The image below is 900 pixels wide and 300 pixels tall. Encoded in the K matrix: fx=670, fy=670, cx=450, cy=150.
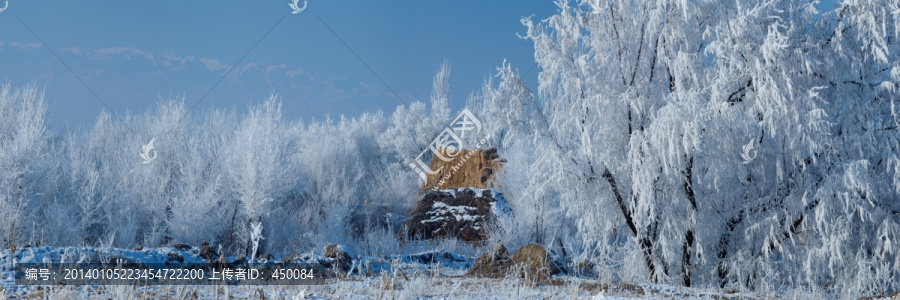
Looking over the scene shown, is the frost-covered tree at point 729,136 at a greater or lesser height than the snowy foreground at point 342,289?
greater

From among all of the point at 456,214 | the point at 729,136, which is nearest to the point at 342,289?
the point at 729,136

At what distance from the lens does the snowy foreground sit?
4312 mm

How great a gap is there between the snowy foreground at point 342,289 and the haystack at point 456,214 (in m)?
7.82

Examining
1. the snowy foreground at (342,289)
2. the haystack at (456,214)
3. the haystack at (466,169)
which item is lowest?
the snowy foreground at (342,289)

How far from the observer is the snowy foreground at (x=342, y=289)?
14.1 ft

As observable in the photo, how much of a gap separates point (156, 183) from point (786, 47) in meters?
14.3

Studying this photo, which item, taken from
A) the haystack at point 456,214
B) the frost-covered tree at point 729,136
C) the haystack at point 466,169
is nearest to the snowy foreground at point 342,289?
the frost-covered tree at point 729,136

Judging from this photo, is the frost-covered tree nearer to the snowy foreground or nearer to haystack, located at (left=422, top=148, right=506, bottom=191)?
the snowy foreground

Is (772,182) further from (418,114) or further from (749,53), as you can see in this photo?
(418,114)

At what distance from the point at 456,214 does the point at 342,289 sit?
39.9 ft

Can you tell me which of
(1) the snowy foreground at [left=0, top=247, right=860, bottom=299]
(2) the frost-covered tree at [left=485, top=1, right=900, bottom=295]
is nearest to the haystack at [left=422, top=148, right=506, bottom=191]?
(2) the frost-covered tree at [left=485, top=1, right=900, bottom=295]

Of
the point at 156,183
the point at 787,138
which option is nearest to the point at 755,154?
the point at 787,138

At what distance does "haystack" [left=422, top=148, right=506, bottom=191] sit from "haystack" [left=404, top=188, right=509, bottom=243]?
4922mm

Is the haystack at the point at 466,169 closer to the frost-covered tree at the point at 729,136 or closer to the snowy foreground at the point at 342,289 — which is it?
the frost-covered tree at the point at 729,136
